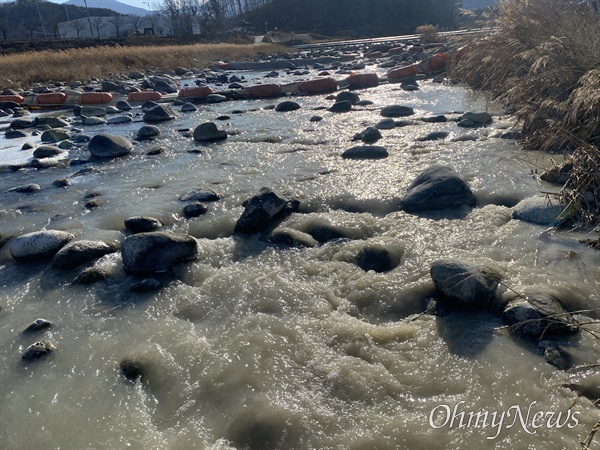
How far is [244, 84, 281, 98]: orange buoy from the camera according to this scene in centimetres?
1327

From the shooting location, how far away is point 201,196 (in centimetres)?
517

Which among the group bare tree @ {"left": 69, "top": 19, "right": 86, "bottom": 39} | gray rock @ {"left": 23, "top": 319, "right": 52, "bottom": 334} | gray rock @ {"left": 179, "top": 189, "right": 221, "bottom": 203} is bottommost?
gray rock @ {"left": 23, "top": 319, "right": 52, "bottom": 334}

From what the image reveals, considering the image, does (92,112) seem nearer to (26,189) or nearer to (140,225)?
(26,189)

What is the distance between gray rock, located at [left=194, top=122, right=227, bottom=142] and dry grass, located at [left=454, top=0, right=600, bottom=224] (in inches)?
188

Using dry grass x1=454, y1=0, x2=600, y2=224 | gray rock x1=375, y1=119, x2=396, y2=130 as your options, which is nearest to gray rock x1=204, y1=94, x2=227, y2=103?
gray rock x1=375, y1=119, x2=396, y2=130

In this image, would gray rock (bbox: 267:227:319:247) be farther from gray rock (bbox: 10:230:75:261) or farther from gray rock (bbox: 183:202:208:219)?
gray rock (bbox: 10:230:75:261)

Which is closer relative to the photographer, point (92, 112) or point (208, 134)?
point (208, 134)

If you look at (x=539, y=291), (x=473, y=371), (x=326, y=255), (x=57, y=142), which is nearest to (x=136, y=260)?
(x=326, y=255)

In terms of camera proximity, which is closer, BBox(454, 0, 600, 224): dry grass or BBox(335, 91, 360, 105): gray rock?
BBox(454, 0, 600, 224): dry grass

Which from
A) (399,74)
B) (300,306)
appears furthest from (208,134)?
(399,74)

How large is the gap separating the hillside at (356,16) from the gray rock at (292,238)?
5611cm

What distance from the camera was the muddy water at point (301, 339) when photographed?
2.20m

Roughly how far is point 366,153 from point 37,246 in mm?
4120

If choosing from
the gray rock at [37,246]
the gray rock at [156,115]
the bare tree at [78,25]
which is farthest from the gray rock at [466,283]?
the bare tree at [78,25]
